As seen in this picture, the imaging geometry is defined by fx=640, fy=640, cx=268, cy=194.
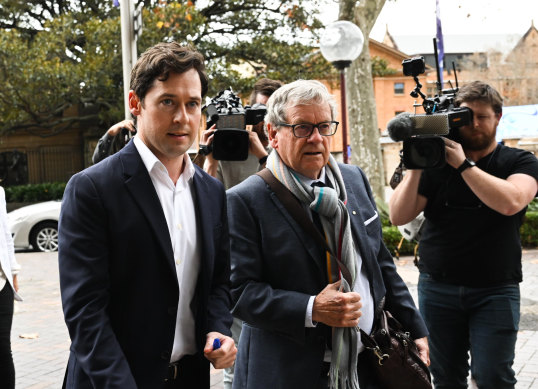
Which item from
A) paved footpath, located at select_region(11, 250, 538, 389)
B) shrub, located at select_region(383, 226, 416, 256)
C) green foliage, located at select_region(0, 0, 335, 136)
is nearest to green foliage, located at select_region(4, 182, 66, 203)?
green foliage, located at select_region(0, 0, 335, 136)

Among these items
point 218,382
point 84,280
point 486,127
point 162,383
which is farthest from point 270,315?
point 218,382

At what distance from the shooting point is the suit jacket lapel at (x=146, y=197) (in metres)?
2.14

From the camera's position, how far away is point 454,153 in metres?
3.34

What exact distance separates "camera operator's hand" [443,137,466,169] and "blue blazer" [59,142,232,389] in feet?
5.81

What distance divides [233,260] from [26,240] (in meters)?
12.9

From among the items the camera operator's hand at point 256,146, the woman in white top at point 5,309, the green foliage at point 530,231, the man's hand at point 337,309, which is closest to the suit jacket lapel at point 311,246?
the man's hand at point 337,309

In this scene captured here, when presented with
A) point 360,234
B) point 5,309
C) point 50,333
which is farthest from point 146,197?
point 50,333

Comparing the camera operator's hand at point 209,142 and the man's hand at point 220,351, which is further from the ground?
the camera operator's hand at point 209,142

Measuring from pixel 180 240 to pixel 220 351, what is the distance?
0.41m

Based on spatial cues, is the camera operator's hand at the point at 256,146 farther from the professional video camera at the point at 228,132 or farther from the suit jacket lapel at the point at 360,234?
the suit jacket lapel at the point at 360,234

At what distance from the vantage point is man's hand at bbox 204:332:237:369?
2.23m

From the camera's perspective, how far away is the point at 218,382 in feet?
17.9

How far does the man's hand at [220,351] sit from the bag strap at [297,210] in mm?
545

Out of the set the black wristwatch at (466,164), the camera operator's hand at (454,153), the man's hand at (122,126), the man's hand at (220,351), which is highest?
the man's hand at (122,126)
